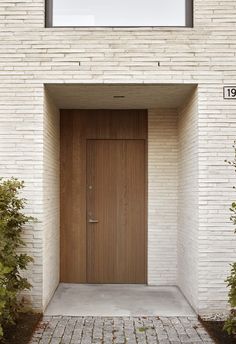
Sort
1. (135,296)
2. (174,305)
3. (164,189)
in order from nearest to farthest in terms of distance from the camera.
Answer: (174,305) < (135,296) < (164,189)

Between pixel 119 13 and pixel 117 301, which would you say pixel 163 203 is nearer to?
pixel 117 301

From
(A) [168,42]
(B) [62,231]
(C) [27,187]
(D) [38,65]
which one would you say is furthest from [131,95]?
(B) [62,231]

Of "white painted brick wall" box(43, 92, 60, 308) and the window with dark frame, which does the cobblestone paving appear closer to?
"white painted brick wall" box(43, 92, 60, 308)

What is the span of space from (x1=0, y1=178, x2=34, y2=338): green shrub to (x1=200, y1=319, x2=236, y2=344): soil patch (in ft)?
7.62

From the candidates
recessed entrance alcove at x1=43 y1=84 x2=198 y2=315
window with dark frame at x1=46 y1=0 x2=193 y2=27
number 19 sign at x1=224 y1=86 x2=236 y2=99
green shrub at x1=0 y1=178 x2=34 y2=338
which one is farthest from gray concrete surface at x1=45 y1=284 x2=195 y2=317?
window with dark frame at x1=46 y1=0 x2=193 y2=27

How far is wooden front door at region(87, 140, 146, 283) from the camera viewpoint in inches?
311

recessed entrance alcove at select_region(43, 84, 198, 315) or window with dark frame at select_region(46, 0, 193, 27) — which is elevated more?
window with dark frame at select_region(46, 0, 193, 27)

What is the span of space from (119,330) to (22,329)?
3.88 ft

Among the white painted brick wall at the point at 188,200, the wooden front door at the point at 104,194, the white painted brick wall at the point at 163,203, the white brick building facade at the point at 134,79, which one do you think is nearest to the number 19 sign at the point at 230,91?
the white brick building facade at the point at 134,79

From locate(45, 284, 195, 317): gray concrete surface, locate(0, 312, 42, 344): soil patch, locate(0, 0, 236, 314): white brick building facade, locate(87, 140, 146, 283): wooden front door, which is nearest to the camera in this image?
locate(0, 312, 42, 344): soil patch

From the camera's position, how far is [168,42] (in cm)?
611

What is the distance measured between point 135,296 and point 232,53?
12.8 ft

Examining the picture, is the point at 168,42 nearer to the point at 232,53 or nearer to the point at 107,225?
the point at 232,53

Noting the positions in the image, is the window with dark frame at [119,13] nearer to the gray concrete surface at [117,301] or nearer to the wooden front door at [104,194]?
the wooden front door at [104,194]
